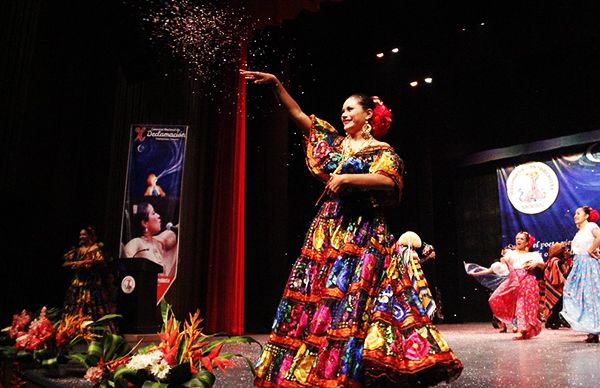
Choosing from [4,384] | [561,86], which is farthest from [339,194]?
[561,86]

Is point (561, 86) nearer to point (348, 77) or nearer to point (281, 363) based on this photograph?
point (348, 77)

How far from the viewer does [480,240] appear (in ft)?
37.2

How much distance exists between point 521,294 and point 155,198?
16.9 ft

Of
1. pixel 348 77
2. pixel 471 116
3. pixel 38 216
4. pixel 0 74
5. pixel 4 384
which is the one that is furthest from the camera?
pixel 471 116

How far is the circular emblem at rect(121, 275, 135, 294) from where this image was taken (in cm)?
646

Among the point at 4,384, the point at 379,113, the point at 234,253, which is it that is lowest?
the point at 4,384

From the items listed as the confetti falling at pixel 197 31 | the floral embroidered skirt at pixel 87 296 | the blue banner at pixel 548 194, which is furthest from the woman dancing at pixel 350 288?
the blue banner at pixel 548 194

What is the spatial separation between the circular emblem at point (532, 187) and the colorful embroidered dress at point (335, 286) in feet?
29.2

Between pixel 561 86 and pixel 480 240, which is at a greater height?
pixel 561 86

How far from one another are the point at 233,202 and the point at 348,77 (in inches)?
103

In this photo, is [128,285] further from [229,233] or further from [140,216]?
[229,233]

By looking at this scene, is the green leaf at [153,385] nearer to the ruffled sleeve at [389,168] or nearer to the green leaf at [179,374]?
the green leaf at [179,374]

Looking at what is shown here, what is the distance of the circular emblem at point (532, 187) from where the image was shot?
10164 millimetres

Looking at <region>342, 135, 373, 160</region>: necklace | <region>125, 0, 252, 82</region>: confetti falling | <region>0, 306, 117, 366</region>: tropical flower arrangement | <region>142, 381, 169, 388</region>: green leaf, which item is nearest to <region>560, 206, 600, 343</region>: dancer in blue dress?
<region>342, 135, 373, 160</region>: necklace
